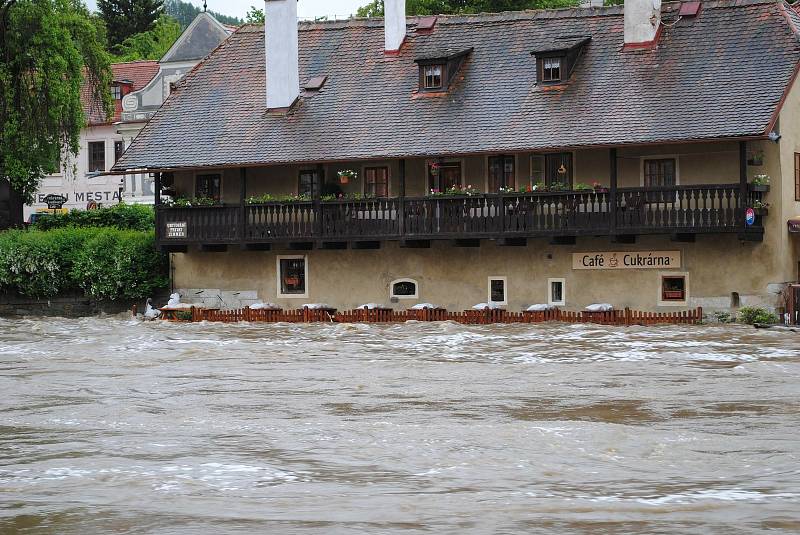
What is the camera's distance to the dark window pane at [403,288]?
34250 mm

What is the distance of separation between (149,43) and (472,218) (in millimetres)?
50898

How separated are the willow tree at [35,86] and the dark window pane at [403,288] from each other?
1150 cm

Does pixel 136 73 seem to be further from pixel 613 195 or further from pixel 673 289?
pixel 673 289

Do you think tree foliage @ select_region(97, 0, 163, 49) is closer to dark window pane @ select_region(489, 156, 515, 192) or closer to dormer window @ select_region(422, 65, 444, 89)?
dormer window @ select_region(422, 65, 444, 89)

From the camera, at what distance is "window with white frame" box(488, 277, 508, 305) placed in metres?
33.2

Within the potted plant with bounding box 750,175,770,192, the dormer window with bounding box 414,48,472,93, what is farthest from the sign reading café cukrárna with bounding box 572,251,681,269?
the dormer window with bounding box 414,48,472,93

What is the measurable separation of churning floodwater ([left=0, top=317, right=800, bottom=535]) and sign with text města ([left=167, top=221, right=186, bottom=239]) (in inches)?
333

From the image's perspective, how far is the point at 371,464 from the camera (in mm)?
14648

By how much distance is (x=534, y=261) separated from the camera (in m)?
32.8

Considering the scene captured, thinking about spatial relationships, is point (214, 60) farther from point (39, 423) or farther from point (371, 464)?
point (371, 464)

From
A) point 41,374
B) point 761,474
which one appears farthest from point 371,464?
point 41,374

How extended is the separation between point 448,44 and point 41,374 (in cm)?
1619

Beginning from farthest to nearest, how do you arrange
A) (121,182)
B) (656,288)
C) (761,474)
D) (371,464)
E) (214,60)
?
(121,182), (214,60), (656,288), (371,464), (761,474)

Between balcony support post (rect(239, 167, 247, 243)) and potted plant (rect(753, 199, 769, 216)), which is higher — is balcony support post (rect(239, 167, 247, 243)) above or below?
above
